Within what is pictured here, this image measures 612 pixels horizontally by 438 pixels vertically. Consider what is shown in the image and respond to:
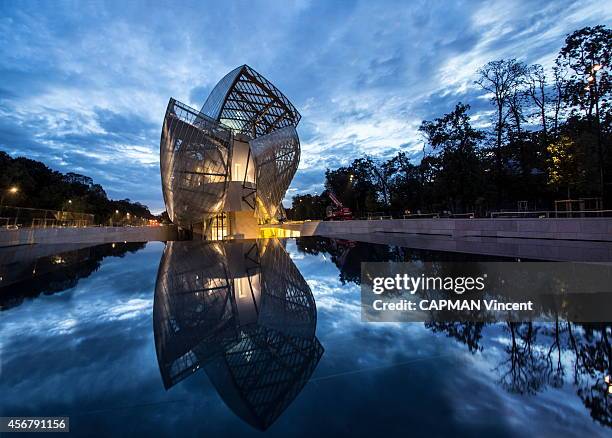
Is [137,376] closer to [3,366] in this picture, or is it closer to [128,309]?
[3,366]

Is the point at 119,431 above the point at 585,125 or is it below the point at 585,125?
below

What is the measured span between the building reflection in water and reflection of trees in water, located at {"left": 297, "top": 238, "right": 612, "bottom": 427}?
4.52 ft

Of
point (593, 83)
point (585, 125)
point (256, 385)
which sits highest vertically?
point (593, 83)

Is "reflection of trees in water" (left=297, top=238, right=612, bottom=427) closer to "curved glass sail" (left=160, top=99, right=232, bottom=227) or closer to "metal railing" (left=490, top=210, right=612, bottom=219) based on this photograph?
"metal railing" (left=490, top=210, right=612, bottom=219)

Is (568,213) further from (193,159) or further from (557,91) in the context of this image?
(193,159)

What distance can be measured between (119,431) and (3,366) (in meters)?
1.59

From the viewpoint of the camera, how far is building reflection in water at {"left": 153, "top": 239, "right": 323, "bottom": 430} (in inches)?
81.6

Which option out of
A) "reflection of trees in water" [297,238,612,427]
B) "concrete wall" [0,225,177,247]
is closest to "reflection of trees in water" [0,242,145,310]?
"reflection of trees in water" [297,238,612,427]

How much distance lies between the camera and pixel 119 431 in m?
1.62

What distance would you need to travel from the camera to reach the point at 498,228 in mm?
16328

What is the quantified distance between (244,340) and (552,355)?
2555 mm

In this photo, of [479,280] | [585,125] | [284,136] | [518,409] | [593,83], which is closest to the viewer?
[518,409]

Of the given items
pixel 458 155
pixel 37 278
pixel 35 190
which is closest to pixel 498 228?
pixel 458 155

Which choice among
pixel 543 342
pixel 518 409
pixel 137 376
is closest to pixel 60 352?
pixel 137 376
